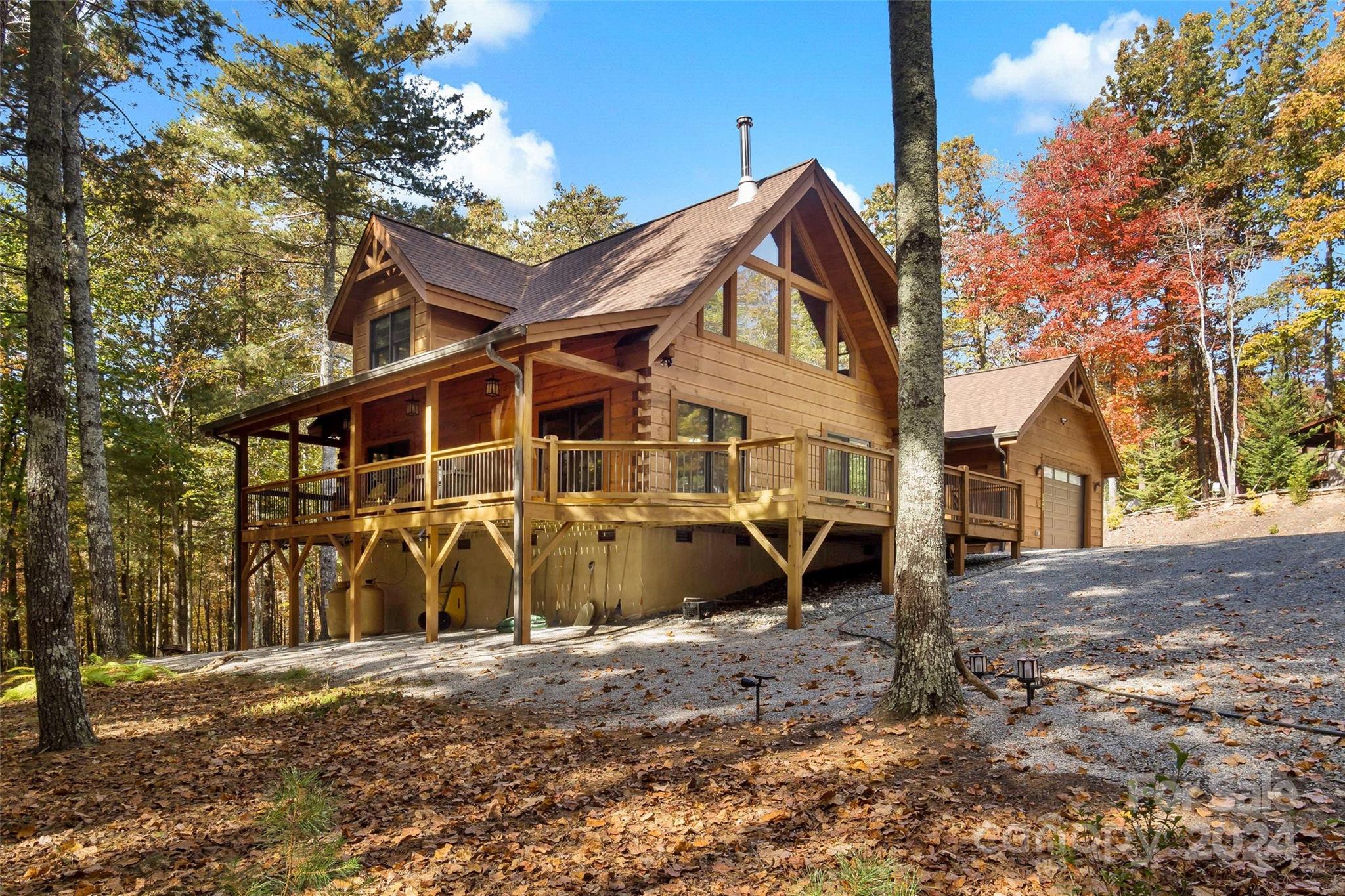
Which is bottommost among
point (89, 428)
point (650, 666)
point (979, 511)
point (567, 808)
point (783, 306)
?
point (650, 666)

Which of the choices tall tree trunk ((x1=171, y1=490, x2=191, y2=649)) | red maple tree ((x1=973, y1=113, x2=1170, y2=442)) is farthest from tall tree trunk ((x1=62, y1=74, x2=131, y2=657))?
red maple tree ((x1=973, y1=113, x2=1170, y2=442))

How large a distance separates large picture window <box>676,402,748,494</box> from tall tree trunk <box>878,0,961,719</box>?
20.7 ft

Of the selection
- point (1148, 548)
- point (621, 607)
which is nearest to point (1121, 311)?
point (1148, 548)

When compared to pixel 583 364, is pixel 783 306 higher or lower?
higher

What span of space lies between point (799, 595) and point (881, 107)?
6.16 meters

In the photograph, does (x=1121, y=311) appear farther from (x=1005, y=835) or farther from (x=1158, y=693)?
(x=1005, y=835)

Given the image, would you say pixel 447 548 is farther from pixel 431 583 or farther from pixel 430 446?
pixel 430 446

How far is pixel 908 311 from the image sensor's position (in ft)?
22.7

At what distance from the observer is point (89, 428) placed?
14.6 metres

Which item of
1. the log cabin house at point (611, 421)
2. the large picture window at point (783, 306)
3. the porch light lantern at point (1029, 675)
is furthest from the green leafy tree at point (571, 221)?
the porch light lantern at point (1029, 675)

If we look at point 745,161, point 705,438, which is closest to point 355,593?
point 705,438

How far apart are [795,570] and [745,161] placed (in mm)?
8527

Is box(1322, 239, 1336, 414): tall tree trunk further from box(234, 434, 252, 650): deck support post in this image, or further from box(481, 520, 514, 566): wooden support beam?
box(234, 434, 252, 650): deck support post

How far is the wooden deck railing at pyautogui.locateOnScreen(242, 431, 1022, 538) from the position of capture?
12016mm
